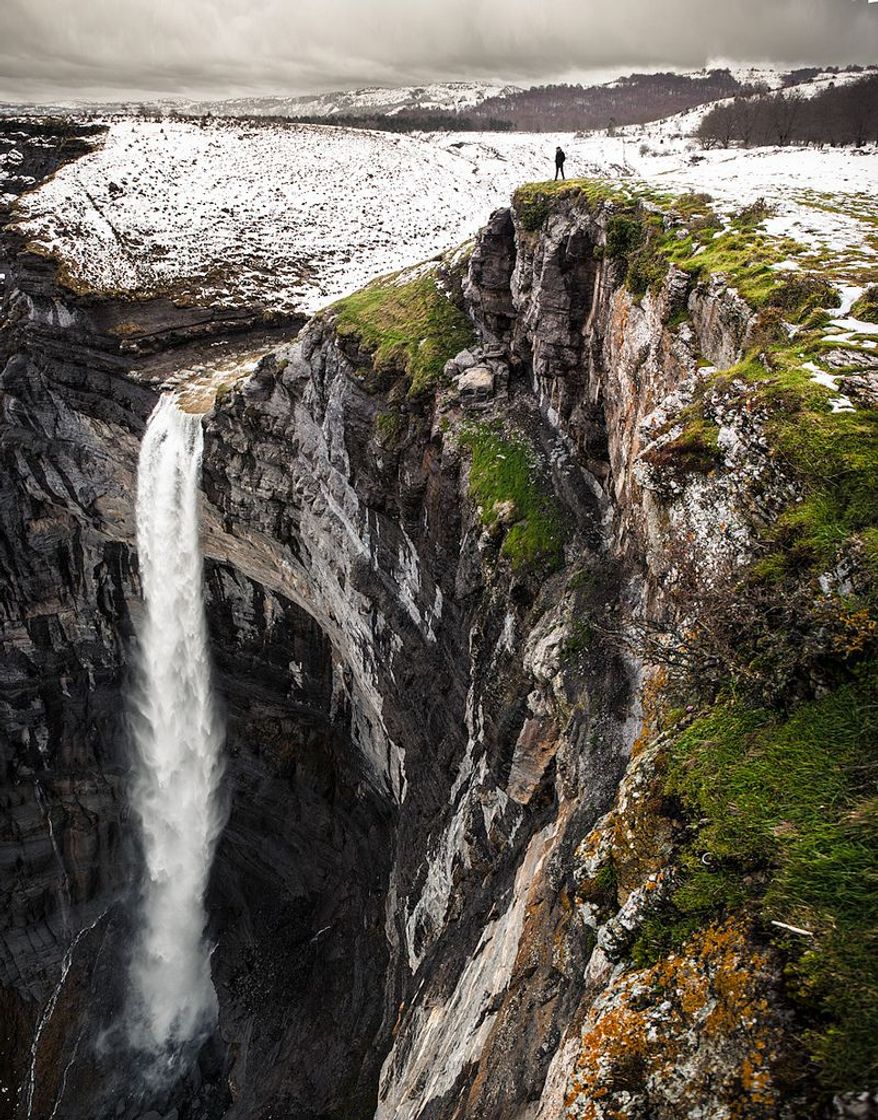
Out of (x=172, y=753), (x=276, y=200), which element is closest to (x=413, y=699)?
(x=172, y=753)

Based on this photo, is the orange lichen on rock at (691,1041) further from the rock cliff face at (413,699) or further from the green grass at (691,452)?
the green grass at (691,452)

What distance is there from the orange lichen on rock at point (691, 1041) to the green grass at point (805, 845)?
21cm

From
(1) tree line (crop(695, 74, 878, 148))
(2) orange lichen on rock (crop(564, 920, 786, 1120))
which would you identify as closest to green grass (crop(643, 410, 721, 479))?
(2) orange lichen on rock (crop(564, 920, 786, 1120))

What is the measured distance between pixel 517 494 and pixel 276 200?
4517 centimetres

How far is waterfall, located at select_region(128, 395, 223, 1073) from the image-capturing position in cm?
2791

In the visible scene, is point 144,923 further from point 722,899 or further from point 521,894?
point 722,899

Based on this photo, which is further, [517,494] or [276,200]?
[276,200]

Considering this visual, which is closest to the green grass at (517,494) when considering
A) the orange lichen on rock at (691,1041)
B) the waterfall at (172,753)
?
the orange lichen on rock at (691,1041)

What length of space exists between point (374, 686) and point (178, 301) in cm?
2619

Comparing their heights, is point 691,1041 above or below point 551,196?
below

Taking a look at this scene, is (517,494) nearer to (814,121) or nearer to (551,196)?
(551,196)

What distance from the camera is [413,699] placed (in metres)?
19.6

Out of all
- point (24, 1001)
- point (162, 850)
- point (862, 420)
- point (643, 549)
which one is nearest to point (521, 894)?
point (643, 549)

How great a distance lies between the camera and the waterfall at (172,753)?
91.6 feet
